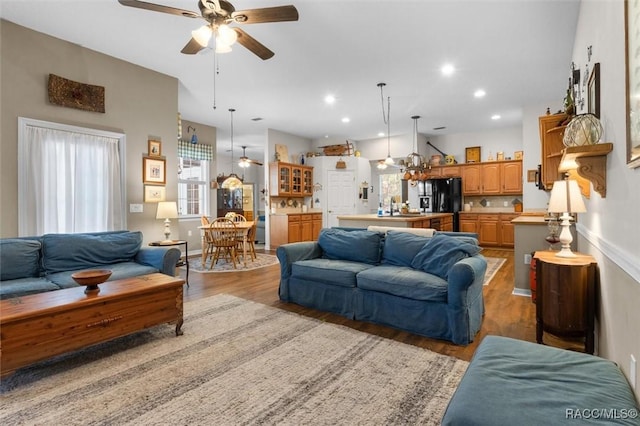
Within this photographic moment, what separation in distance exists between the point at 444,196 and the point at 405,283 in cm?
604

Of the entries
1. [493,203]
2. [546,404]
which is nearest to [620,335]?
[546,404]

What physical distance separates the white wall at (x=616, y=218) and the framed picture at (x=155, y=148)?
4.94 meters

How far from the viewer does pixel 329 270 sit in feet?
10.9

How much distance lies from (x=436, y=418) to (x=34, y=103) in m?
4.85

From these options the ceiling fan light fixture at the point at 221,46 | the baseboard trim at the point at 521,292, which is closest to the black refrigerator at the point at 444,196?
the baseboard trim at the point at 521,292

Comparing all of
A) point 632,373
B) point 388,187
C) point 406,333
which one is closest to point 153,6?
point 406,333

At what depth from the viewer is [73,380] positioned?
2.06m

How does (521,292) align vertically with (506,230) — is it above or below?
below

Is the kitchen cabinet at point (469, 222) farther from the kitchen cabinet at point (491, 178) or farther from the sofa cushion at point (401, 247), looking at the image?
the sofa cushion at point (401, 247)

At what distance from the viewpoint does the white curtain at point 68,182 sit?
11.5ft

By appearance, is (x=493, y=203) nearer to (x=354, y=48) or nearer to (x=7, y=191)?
(x=354, y=48)

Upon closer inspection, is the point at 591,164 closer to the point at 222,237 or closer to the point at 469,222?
the point at 222,237

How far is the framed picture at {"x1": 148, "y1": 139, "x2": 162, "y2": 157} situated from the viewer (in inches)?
180

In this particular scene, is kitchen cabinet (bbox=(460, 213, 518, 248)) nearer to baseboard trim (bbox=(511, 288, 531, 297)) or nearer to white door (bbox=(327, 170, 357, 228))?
white door (bbox=(327, 170, 357, 228))
